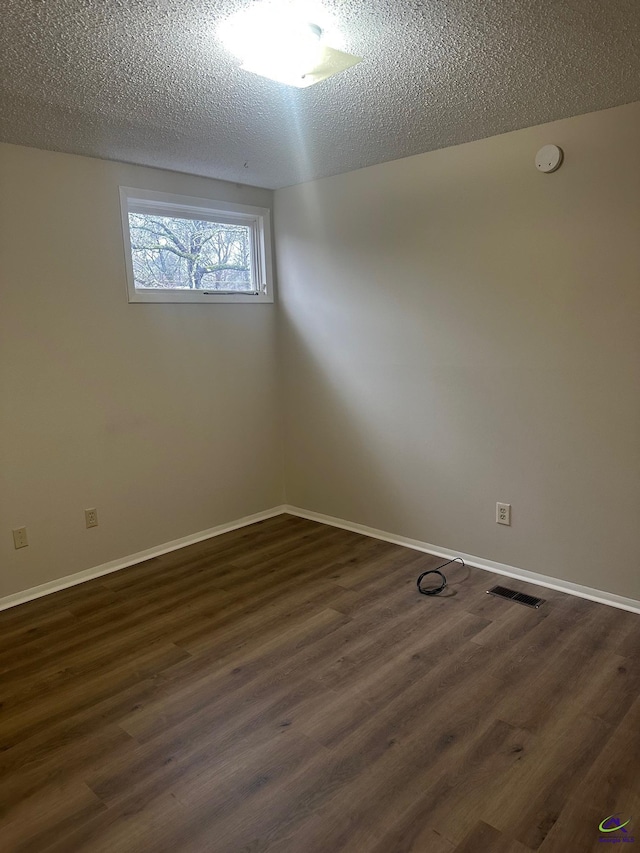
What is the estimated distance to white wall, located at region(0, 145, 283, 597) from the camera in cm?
302

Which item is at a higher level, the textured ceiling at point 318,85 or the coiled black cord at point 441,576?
the textured ceiling at point 318,85

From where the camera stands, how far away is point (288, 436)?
14.5 feet

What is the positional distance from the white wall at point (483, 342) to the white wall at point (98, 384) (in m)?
0.66

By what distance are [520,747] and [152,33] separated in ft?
8.62

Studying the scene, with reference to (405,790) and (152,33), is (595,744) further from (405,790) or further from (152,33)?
(152,33)

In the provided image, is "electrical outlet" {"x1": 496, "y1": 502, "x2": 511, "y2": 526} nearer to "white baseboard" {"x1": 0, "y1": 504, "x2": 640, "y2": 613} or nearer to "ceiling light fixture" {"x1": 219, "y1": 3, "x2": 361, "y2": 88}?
"white baseboard" {"x1": 0, "y1": 504, "x2": 640, "y2": 613}

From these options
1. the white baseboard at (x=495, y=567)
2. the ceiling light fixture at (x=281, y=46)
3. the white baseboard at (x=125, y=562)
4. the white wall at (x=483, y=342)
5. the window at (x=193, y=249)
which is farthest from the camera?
the window at (x=193, y=249)

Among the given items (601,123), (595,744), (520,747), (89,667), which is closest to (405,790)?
(520,747)

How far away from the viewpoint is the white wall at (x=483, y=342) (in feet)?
8.96

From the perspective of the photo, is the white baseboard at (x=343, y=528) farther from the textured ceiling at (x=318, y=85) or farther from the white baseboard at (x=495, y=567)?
the textured ceiling at (x=318, y=85)

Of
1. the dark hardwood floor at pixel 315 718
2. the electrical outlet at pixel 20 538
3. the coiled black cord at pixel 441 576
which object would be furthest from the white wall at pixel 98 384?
the coiled black cord at pixel 441 576

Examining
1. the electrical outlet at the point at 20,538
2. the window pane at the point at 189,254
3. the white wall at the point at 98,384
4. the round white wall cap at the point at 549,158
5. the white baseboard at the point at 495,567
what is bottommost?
the white baseboard at the point at 495,567

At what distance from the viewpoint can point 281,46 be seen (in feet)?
6.28

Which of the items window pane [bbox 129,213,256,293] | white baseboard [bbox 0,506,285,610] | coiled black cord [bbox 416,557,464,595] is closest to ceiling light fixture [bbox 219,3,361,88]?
window pane [bbox 129,213,256,293]
